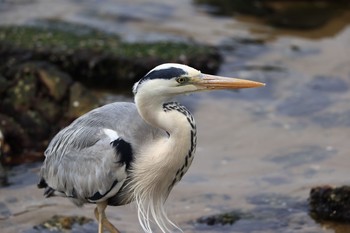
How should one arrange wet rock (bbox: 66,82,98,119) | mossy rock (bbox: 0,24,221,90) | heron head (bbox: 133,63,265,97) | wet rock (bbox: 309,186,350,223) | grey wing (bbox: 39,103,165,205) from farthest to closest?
mossy rock (bbox: 0,24,221,90), wet rock (bbox: 66,82,98,119), wet rock (bbox: 309,186,350,223), grey wing (bbox: 39,103,165,205), heron head (bbox: 133,63,265,97)

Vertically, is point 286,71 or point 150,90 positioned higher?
point 150,90

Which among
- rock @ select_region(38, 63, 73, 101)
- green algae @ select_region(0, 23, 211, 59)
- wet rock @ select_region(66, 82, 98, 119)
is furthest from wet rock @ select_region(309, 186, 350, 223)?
green algae @ select_region(0, 23, 211, 59)

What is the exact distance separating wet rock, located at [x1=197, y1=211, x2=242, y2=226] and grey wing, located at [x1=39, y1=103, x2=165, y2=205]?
53.2 inches

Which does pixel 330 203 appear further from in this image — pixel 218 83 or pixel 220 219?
pixel 218 83

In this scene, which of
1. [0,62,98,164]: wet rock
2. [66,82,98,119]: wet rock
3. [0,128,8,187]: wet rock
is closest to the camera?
[0,128,8,187]: wet rock

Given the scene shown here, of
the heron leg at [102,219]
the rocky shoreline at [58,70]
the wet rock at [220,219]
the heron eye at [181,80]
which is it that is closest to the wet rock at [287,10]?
the rocky shoreline at [58,70]

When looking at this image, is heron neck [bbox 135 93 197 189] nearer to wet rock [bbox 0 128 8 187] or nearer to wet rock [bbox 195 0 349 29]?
wet rock [bbox 0 128 8 187]

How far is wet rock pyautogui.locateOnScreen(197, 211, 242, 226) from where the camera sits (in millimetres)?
8281

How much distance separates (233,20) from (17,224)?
24.6 ft

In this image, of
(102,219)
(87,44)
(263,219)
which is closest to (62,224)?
(102,219)

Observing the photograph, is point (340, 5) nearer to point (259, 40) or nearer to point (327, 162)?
point (259, 40)

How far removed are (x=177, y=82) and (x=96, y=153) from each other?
1.06 meters

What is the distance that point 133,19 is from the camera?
14922 mm

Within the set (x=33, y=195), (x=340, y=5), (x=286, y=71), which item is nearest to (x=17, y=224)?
(x=33, y=195)
